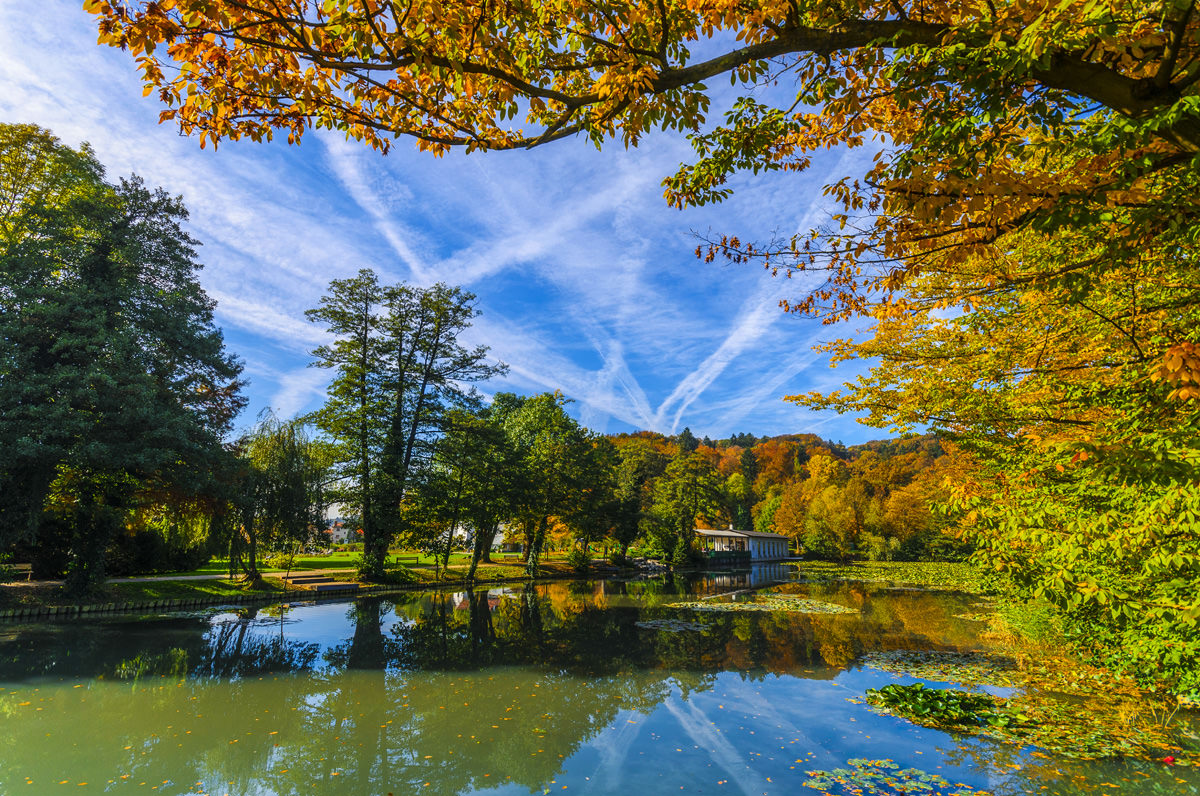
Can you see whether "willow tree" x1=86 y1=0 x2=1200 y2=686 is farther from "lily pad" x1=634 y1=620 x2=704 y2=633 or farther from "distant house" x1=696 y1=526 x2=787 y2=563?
"distant house" x1=696 y1=526 x2=787 y2=563

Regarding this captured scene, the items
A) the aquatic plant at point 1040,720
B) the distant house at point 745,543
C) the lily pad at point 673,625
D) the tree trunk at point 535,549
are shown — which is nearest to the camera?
the aquatic plant at point 1040,720

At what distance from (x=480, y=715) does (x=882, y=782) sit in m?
4.78

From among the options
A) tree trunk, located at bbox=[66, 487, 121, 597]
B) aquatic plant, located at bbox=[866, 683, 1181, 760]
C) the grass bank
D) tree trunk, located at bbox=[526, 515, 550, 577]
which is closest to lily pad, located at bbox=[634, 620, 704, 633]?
aquatic plant, located at bbox=[866, 683, 1181, 760]

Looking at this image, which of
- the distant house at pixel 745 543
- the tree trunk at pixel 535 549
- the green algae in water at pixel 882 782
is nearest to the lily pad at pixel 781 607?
the tree trunk at pixel 535 549

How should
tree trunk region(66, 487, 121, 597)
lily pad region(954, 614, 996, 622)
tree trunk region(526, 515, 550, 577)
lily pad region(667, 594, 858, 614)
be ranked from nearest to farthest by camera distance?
tree trunk region(66, 487, 121, 597) < lily pad region(954, 614, 996, 622) < lily pad region(667, 594, 858, 614) < tree trunk region(526, 515, 550, 577)

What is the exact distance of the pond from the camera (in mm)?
5352

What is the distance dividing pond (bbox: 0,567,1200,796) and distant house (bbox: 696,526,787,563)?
40.3m

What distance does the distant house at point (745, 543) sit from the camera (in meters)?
53.5

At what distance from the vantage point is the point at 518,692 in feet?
27.4

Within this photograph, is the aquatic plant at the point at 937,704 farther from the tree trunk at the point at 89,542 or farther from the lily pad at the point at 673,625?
the tree trunk at the point at 89,542

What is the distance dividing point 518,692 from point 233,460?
13448 millimetres

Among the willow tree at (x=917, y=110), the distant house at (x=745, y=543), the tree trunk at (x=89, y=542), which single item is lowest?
the distant house at (x=745, y=543)

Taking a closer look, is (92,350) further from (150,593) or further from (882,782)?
(882,782)

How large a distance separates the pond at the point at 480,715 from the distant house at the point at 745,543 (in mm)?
40343
